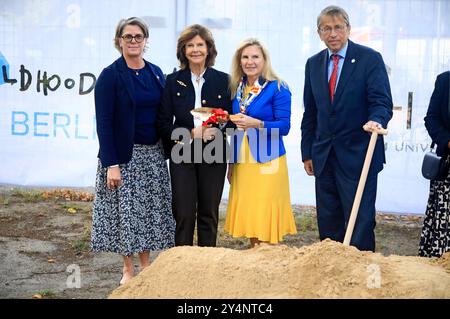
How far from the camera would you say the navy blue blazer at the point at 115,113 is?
3.82 meters

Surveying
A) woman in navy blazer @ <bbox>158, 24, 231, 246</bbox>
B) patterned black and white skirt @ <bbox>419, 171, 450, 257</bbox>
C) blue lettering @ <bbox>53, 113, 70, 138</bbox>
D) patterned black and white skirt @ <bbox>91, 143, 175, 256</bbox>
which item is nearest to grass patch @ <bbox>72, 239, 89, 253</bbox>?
patterned black and white skirt @ <bbox>91, 143, 175, 256</bbox>


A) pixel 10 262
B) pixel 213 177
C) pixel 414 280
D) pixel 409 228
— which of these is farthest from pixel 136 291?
pixel 409 228

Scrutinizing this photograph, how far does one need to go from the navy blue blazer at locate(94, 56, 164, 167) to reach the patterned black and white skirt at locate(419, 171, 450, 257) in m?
2.02

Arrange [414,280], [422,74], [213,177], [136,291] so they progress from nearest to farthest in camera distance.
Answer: [414,280]
[136,291]
[213,177]
[422,74]

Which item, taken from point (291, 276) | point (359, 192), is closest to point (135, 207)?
point (359, 192)

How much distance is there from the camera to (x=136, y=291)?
7.63 ft

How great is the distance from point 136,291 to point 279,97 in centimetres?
204

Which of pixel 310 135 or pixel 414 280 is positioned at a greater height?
pixel 310 135

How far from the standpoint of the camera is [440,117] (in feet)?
13.3

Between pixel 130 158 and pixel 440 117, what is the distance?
203cm

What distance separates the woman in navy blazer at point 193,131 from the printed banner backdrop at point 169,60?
2.48 m

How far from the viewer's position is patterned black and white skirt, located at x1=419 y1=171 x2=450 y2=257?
400 centimetres

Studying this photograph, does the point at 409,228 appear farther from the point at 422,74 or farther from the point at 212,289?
the point at 212,289

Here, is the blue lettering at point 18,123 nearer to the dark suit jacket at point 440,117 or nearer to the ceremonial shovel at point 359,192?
the dark suit jacket at point 440,117
